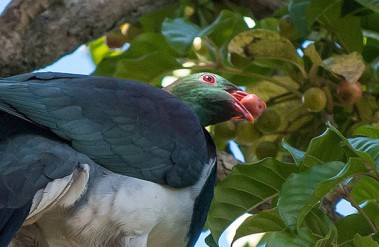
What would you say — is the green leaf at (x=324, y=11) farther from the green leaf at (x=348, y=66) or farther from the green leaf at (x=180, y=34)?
the green leaf at (x=180, y=34)

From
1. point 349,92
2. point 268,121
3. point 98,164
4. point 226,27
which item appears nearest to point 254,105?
point 268,121

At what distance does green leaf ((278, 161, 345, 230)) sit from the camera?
2592mm

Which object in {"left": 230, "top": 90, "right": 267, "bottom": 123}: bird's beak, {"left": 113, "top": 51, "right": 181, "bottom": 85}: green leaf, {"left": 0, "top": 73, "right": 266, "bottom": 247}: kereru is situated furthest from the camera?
{"left": 113, "top": 51, "right": 181, "bottom": 85}: green leaf

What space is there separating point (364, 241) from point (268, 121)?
2.70 feet

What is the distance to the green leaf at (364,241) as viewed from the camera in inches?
102

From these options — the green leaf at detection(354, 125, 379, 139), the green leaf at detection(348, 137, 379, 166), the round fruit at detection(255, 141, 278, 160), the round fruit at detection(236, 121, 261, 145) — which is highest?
the green leaf at detection(348, 137, 379, 166)

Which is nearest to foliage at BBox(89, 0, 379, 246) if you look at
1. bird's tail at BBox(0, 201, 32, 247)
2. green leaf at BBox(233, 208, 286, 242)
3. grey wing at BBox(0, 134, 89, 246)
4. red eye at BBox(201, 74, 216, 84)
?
green leaf at BBox(233, 208, 286, 242)

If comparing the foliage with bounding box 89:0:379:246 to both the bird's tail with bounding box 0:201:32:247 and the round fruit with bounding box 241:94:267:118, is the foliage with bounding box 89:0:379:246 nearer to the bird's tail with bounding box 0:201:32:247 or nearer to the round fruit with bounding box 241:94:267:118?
the round fruit with bounding box 241:94:267:118

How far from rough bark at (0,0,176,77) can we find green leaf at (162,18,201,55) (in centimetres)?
16

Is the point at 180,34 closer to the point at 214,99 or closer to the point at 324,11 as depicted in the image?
the point at 214,99

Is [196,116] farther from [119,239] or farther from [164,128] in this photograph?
[119,239]

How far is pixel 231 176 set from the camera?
2924mm

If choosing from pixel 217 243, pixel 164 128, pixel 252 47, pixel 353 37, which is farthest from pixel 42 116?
pixel 353 37

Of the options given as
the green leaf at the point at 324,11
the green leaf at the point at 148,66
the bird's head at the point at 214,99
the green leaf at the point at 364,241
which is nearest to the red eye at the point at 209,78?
the bird's head at the point at 214,99
